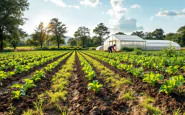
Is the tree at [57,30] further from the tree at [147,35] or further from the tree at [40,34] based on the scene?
the tree at [147,35]

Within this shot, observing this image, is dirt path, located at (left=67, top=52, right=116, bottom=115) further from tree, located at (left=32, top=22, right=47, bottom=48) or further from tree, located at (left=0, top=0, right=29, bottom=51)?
tree, located at (left=32, top=22, right=47, bottom=48)

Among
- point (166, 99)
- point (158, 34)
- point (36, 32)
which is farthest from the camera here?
point (158, 34)

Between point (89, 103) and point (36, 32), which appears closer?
point (89, 103)

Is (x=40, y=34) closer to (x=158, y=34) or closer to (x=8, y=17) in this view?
(x=8, y=17)

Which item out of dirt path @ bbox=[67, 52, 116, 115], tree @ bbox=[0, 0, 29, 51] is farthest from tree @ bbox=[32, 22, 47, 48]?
dirt path @ bbox=[67, 52, 116, 115]

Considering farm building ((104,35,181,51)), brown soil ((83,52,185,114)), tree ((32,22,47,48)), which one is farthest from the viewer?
tree ((32,22,47,48))

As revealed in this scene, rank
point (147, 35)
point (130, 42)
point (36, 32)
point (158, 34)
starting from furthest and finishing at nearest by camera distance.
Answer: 1. point (147, 35)
2. point (158, 34)
3. point (36, 32)
4. point (130, 42)

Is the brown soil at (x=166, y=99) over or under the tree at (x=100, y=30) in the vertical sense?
under

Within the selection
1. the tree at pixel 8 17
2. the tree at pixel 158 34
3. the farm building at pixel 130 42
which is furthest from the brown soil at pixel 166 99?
the tree at pixel 158 34

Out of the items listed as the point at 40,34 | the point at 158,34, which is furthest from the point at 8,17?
the point at 158,34

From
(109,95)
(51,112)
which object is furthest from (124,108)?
(51,112)

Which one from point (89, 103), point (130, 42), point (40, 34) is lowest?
point (89, 103)

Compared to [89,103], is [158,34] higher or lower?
higher

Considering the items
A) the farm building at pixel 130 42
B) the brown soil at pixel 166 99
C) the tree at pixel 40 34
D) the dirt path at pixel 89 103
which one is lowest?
the dirt path at pixel 89 103
